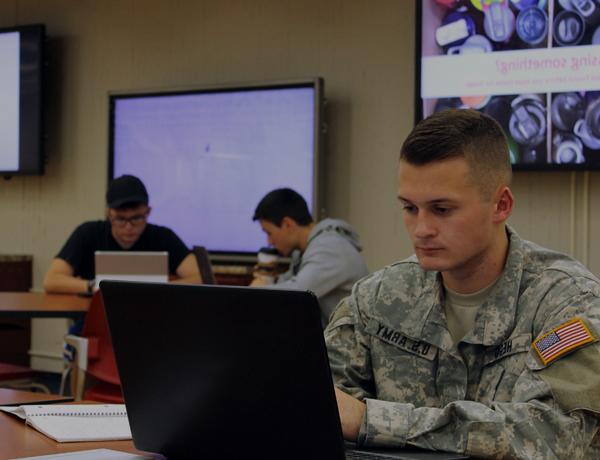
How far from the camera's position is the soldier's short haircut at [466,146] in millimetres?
1455

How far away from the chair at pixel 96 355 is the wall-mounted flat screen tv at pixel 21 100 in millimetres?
2911

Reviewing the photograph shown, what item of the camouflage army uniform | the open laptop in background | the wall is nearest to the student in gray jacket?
the open laptop in background

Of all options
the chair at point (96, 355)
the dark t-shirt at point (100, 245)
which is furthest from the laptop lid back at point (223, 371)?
the dark t-shirt at point (100, 245)

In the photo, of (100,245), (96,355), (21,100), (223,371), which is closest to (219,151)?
(100,245)

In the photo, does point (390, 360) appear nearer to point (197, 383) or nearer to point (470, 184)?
point (470, 184)

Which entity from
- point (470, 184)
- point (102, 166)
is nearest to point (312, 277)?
point (470, 184)

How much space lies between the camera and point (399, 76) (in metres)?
4.67

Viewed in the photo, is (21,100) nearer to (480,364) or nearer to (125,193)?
(125,193)

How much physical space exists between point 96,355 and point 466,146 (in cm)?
198

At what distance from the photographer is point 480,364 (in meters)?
1.49

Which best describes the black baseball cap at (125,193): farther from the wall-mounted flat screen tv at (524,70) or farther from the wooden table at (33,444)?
the wooden table at (33,444)

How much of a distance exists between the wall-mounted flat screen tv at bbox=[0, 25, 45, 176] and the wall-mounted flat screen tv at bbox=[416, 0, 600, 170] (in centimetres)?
260

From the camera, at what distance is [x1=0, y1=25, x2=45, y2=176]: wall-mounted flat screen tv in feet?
18.7

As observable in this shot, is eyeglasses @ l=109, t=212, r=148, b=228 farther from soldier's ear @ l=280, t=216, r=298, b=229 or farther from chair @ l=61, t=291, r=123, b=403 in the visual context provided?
chair @ l=61, t=291, r=123, b=403
